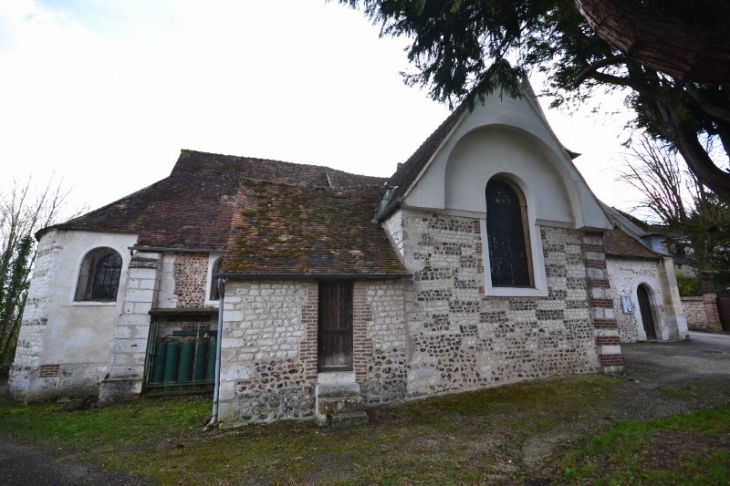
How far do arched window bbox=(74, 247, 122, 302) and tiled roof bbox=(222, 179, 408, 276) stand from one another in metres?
5.86

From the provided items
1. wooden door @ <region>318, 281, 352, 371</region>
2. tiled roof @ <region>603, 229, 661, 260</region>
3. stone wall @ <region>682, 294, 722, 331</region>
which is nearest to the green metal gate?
wooden door @ <region>318, 281, 352, 371</region>

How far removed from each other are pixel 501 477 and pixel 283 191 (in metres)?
7.95

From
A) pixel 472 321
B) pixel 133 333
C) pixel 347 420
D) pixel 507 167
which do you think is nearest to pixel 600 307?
pixel 472 321

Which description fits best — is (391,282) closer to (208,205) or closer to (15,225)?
(208,205)

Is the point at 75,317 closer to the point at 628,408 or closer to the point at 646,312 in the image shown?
the point at 628,408

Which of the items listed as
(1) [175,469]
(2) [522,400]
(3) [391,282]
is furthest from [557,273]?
(1) [175,469]

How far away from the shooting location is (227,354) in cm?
672

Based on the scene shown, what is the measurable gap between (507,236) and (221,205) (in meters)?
10.0

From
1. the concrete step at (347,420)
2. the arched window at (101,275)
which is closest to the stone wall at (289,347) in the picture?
the concrete step at (347,420)

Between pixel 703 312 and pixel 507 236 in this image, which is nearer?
pixel 507 236

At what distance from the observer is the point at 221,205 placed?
13.1 m

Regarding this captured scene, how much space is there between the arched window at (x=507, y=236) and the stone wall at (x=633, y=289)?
803cm

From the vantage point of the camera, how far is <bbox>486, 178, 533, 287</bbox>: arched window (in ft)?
29.8

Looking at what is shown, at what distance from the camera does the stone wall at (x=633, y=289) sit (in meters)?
14.7
